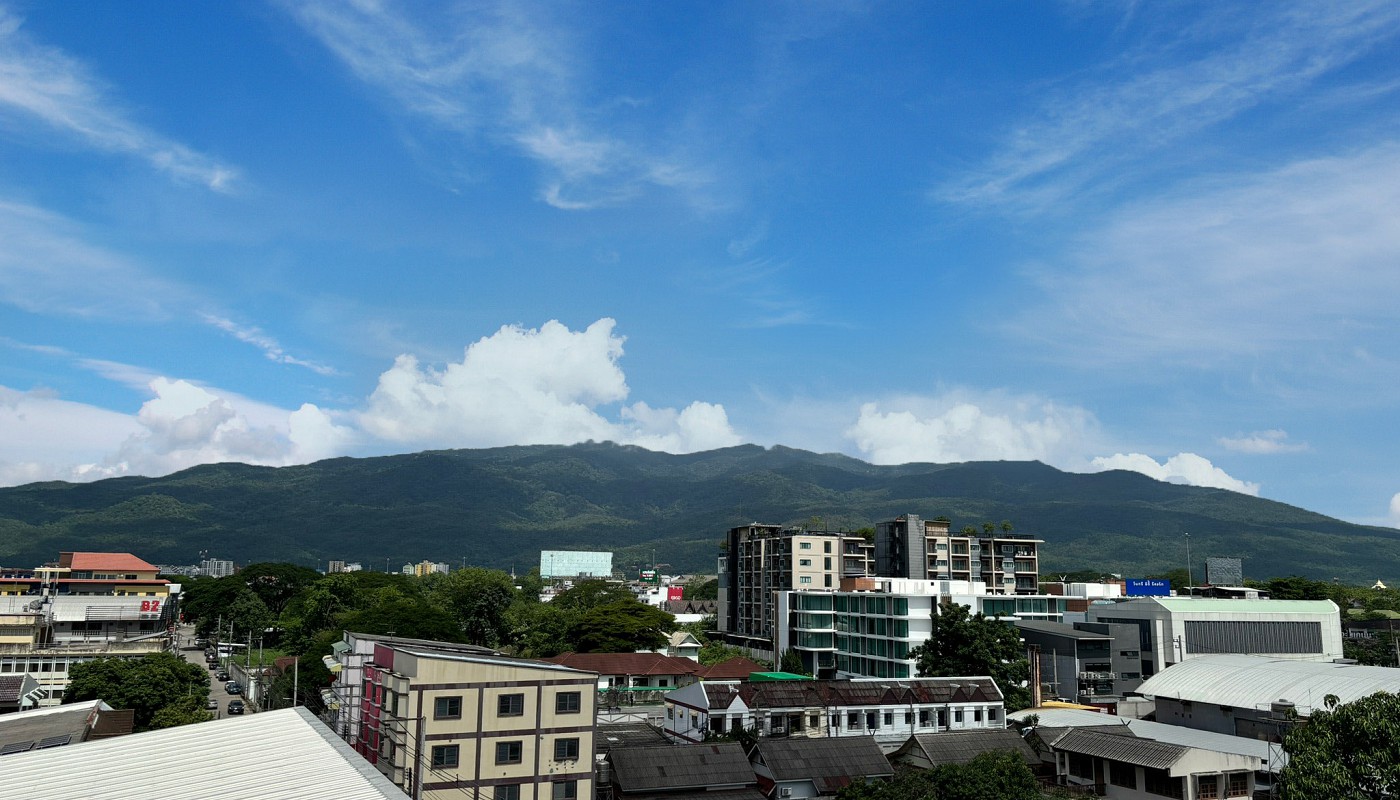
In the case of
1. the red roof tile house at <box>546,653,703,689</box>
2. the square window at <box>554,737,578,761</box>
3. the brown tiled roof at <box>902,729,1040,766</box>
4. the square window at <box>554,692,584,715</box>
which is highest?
the square window at <box>554,692,584,715</box>

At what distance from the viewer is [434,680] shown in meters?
34.6

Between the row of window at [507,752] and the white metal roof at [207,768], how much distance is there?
9010mm

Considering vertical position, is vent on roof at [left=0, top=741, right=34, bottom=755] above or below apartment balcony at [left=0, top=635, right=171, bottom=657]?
above

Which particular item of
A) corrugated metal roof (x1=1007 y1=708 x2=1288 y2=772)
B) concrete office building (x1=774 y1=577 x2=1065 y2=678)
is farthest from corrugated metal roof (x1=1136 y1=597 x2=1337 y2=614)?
corrugated metal roof (x1=1007 y1=708 x2=1288 y2=772)

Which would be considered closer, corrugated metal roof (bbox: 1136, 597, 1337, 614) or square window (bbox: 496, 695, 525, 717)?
square window (bbox: 496, 695, 525, 717)

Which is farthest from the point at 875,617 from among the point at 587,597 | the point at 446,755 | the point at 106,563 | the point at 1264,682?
the point at 106,563

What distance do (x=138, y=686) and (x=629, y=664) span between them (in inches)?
1600

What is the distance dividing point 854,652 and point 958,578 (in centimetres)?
2497

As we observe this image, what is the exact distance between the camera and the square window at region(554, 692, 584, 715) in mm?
36406

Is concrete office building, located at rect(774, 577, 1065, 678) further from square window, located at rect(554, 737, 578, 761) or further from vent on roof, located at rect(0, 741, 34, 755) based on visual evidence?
vent on roof, located at rect(0, 741, 34, 755)

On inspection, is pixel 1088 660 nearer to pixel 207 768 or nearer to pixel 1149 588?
pixel 1149 588

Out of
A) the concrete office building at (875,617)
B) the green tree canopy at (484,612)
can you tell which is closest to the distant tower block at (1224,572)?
the concrete office building at (875,617)

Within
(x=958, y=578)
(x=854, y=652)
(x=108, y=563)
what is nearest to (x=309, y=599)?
(x=108, y=563)

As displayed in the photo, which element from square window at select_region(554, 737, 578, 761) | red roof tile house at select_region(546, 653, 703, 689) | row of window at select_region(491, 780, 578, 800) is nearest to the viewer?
row of window at select_region(491, 780, 578, 800)
